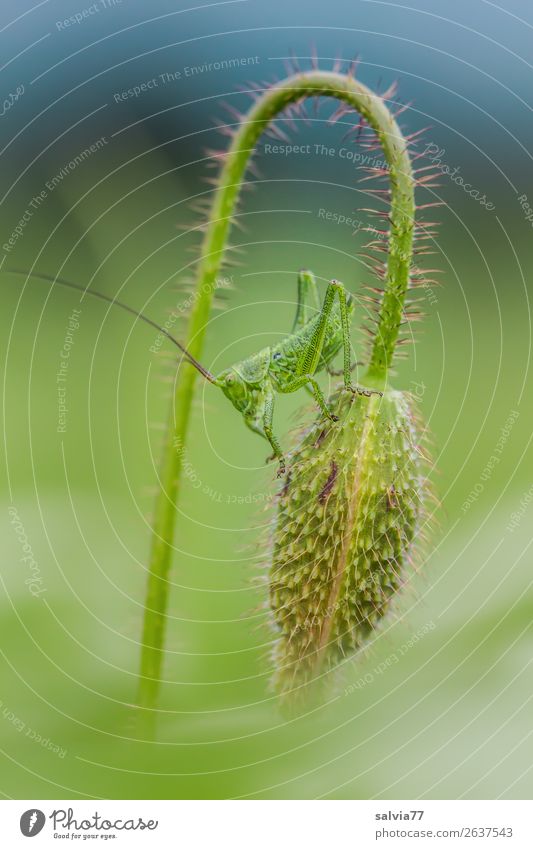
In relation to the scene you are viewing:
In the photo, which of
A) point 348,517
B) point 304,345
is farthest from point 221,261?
point 348,517

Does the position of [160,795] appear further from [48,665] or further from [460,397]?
[460,397]

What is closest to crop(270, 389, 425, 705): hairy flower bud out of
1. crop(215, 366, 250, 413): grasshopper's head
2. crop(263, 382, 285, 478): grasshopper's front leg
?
crop(263, 382, 285, 478): grasshopper's front leg

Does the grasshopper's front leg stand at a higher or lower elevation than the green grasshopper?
lower

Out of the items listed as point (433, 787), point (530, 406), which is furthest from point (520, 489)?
point (433, 787)

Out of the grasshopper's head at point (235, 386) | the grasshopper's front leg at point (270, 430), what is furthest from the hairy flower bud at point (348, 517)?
the grasshopper's head at point (235, 386)

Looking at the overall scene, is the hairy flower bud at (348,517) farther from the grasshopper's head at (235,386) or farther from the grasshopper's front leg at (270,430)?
the grasshopper's head at (235,386)

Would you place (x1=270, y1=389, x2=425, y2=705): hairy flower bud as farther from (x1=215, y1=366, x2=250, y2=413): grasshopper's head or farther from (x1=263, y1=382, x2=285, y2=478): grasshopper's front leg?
(x1=215, y1=366, x2=250, y2=413): grasshopper's head
